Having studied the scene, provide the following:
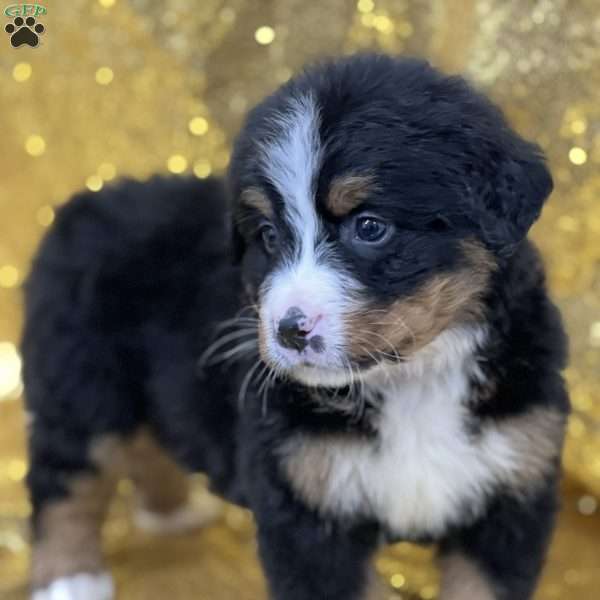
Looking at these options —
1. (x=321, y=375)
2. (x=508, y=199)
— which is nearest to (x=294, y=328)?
(x=321, y=375)

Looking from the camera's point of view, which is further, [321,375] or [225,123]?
[225,123]

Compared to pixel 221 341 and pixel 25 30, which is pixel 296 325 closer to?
pixel 221 341

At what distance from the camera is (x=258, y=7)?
3514mm

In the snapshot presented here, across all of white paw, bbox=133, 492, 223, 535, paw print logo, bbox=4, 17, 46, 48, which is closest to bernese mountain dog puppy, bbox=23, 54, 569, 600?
white paw, bbox=133, 492, 223, 535

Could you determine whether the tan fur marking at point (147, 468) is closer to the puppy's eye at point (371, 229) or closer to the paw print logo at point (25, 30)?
the puppy's eye at point (371, 229)

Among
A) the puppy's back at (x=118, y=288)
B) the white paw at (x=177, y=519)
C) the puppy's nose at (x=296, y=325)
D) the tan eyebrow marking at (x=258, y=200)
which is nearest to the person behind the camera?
the puppy's nose at (x=296, y=325)

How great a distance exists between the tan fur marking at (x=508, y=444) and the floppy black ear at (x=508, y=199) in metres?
0.43

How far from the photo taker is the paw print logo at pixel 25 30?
3566 millimetres

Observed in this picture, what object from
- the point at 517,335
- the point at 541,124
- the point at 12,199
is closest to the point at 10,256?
the point at 12,199

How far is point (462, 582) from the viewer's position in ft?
8.37

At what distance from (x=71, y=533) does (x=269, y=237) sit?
1214 millimetres

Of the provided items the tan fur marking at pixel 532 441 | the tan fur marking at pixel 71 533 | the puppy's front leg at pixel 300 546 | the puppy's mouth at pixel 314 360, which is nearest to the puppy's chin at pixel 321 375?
the puppy's mouth at pixel 314 360

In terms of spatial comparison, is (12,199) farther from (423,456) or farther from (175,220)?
(423,456)

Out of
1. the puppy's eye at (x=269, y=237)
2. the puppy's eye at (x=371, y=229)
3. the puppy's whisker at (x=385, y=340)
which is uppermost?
the puppy's eye at (x=371, y=229)
